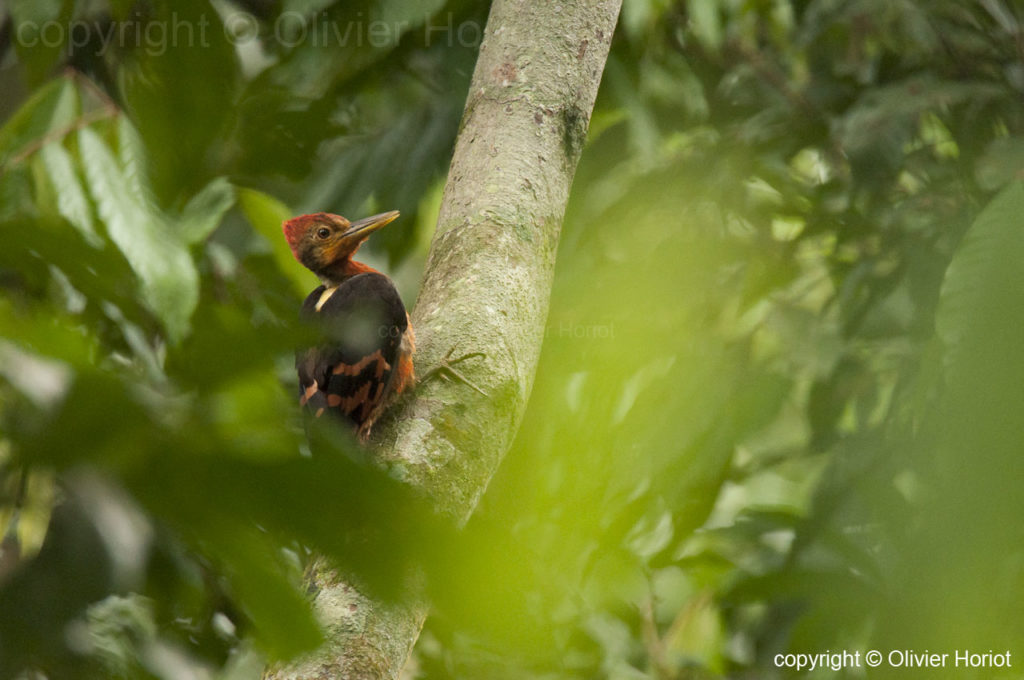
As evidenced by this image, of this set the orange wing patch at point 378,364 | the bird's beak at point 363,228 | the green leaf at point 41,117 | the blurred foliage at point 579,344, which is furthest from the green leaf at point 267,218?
the bird's beak at point 363,228

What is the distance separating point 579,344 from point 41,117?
67.0 inches

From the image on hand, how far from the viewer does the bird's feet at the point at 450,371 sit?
5.54 feet

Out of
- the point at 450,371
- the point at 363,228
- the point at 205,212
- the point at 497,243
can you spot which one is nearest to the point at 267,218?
the point at 205,212

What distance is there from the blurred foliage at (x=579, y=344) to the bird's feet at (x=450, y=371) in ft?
0.43

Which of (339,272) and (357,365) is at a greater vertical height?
(339,272)

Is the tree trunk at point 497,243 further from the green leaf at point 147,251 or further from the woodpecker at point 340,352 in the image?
the green leaf at point 147,251

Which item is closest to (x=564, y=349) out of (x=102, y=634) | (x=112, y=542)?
(x=102, y=634)

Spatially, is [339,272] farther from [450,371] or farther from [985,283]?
[985,283]

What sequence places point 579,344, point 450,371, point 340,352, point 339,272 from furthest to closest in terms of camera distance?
1. point 339,272
2. point 340,352
3. point 450,371
4. point 579,344

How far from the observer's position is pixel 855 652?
2.58 m

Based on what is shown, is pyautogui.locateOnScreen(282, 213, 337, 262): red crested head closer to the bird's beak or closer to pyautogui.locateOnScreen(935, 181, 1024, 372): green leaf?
the bird's beak

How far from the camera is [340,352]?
1959 millimetres

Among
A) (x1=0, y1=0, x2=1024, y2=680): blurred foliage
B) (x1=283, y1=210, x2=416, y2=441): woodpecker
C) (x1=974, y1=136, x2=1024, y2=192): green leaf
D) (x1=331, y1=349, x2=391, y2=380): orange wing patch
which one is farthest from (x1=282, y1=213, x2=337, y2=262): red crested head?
(x1=974, y1=136, x2=1024, y2=192): green leaf

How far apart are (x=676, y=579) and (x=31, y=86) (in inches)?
106
